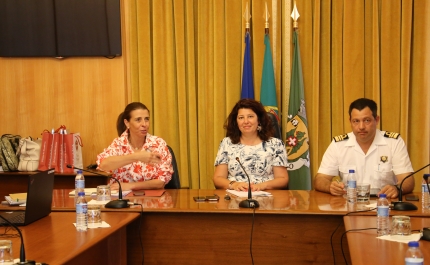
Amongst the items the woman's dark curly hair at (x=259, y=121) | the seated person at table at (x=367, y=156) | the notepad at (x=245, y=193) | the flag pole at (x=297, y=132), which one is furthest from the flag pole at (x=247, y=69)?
the notepad at (x=245, y=193)

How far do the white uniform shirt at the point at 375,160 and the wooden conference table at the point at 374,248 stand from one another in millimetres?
1159

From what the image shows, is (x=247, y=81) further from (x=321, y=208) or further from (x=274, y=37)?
(x=321, y=208)

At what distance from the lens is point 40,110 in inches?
227

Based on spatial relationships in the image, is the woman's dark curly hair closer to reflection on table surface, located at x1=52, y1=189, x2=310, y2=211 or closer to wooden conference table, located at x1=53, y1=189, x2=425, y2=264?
reflection on table surface, located at x1=52, y1=189, x2=310, y2=211

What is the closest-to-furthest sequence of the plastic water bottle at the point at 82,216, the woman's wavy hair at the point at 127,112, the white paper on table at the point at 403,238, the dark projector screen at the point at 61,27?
1. the white paper on table at the point at 403,238
2. the plastic water bottle at the point at 82,216
3. the woman's wavy hair at the point at 127,112
4. the dark projector screen at the point at 61,27

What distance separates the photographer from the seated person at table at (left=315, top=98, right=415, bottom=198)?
3.78 meters

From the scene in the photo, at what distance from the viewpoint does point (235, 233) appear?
3.22 metres

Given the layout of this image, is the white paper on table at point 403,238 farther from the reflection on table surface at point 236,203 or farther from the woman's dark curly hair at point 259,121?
the woman's dark curly hair at point 259,121

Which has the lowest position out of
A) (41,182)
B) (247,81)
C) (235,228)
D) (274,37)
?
(235,228)

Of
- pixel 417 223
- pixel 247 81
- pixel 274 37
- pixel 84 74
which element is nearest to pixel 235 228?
pixel 417 223

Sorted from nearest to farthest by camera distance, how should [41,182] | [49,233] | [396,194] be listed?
[49,233]
[41,182]
[396,194]

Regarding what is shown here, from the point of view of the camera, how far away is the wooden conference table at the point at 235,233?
10.3 feet

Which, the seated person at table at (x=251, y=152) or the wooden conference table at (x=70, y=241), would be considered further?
the seated person at table at (x=251, y=152)

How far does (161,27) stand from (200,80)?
2.04 ft
